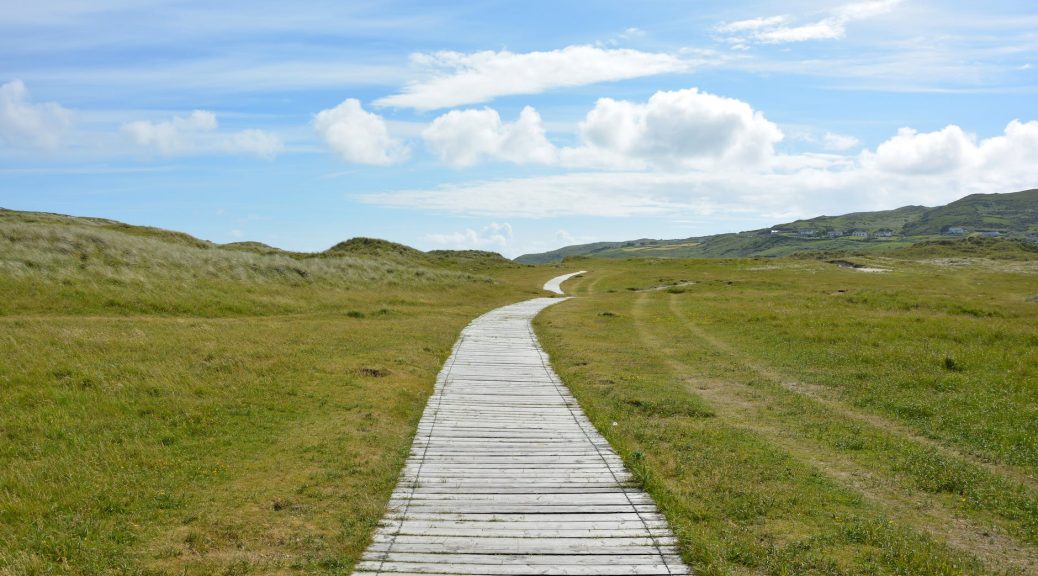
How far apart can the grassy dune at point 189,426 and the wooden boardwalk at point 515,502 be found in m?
0.57

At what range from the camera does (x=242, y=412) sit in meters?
14.1

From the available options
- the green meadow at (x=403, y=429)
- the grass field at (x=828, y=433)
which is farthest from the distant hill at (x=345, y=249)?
the grass field at (x=828, y=433)

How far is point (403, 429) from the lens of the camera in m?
13.5

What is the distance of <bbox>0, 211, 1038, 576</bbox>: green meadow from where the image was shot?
812 cm

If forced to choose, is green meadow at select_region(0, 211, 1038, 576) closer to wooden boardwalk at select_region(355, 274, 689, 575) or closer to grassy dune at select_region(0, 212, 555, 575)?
grassy dune at select_region(0, 212, 555, 575)

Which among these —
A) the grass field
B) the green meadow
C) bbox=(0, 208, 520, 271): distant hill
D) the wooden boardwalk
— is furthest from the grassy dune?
bbox=(0, 208, 520, 271): distant hill

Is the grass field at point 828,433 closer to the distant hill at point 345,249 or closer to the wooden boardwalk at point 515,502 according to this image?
the wooden boardwalk at point 515,502

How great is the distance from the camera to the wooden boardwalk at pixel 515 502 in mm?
7684

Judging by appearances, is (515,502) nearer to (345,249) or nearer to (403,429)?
(403,429)

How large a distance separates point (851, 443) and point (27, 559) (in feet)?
44.4

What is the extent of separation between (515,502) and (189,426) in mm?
7439

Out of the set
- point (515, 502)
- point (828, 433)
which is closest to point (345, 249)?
point (828, 433)

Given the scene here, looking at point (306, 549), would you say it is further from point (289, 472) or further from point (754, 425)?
point (754, 425)

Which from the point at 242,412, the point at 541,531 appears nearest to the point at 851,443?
the point at 541,531
